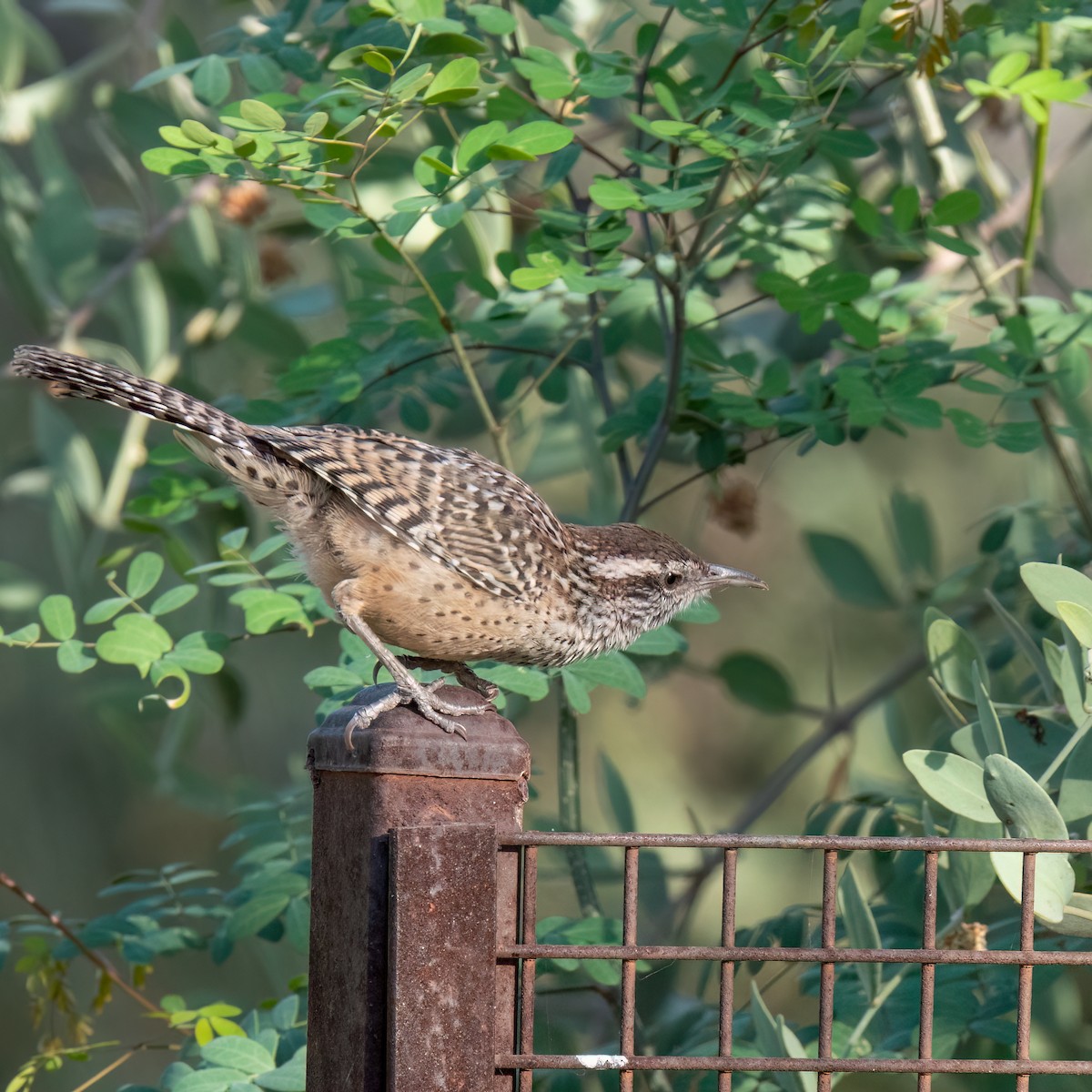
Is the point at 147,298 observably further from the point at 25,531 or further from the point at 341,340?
the point at 25,531

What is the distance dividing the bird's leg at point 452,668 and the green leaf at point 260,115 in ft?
2.23

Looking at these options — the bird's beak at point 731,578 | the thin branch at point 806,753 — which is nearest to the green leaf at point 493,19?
the bird's beak at point 731,578

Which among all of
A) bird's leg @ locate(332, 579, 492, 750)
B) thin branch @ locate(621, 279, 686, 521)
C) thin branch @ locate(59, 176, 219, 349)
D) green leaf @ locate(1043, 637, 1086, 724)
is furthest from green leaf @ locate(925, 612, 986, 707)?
thin branch @ locate(59, 176, 219, 349)

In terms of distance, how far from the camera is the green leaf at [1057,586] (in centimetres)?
140

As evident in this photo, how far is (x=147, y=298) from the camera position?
3.23 meters

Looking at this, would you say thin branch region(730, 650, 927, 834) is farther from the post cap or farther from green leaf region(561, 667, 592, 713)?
the post cap

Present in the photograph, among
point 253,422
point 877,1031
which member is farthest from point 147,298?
point 877,1031

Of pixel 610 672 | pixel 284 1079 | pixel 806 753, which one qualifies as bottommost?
pixel 284 1079

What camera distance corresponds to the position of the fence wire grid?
115 cm

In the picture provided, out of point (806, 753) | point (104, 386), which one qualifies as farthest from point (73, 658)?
point (806, 753)

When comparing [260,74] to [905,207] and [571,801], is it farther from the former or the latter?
[571,801]

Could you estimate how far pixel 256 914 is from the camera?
214cm

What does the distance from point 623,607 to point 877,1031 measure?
2.37 feet

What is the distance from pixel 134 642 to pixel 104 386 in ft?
1.52
